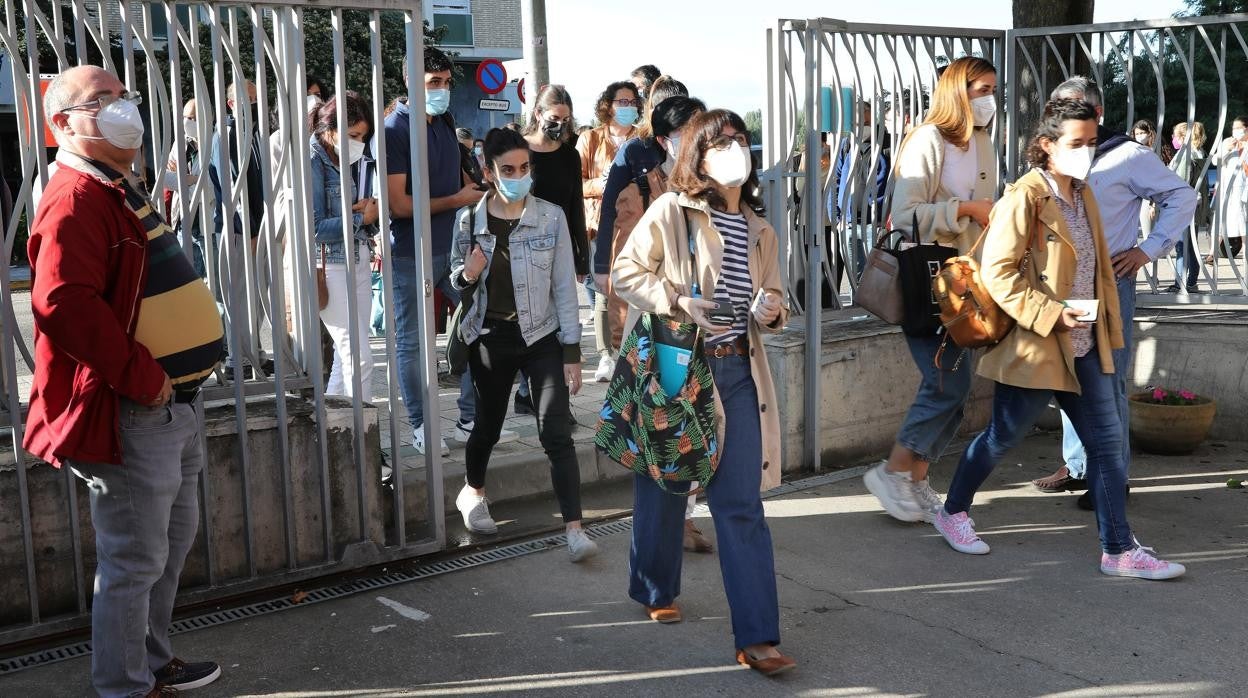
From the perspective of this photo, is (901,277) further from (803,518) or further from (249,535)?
(249,535)

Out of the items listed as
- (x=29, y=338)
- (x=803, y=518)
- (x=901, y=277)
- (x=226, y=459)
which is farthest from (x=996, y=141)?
(x=29, y=338)

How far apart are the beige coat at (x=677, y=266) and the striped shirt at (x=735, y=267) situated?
0.08 feet

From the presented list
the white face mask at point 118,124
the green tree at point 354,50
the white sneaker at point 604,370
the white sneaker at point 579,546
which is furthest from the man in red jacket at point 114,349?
the green tree at point 354,50

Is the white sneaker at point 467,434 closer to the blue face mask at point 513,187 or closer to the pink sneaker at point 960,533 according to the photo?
the blue face mask at point 513,187

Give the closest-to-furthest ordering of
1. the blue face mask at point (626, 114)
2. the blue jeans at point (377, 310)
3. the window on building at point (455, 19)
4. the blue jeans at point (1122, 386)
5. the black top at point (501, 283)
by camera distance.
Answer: the black top at point (501, 283), the blue jeans at point (1122, 386), the blue face mask at point (626, 114), the blue jeans at point (377, 310), the window on building at point (455, 19)

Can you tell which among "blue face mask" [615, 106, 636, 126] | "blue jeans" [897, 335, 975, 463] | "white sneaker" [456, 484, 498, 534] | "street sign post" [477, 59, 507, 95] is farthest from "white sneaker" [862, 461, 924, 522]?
"street sign post" [477, 59, 507, 95]

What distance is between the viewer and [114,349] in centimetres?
309

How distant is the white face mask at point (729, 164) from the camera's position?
3828mm

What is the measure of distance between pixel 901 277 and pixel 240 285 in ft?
8.54

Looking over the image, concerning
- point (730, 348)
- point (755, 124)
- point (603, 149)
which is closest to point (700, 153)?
point (730, 348)

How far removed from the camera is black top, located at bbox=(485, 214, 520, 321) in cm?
480

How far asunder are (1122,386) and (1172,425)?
4.07 feet

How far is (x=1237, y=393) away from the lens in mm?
6684

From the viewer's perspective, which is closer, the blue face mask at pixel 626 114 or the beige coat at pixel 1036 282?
the beige coat at pixel 1036 282
